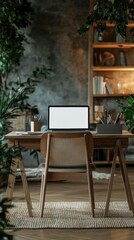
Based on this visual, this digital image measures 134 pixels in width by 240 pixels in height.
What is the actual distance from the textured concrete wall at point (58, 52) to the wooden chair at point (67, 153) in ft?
13.4

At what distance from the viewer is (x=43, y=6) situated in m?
8.55

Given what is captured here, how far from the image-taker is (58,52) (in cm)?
857

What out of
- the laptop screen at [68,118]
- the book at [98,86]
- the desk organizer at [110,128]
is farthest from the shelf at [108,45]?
the desk organizer at [110,128]

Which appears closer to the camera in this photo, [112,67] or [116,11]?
[116,11]

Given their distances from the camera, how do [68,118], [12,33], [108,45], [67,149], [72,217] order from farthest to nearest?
[108,45] < [12,33] < [68,118] < [67,149] < [72,217]

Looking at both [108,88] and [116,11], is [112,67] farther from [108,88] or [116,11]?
[116,11]

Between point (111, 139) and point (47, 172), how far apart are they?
0.70 meters

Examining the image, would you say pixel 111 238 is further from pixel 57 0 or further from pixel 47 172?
pixel 57 0

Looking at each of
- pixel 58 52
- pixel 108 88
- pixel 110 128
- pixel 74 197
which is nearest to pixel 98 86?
pixel 108 88

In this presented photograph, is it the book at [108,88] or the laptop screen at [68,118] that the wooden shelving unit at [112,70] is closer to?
the book at [108,88]

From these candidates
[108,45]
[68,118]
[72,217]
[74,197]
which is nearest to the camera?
[72,217]

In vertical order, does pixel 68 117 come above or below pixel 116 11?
below

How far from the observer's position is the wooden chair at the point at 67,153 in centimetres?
444

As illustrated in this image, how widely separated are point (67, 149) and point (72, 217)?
62cm
